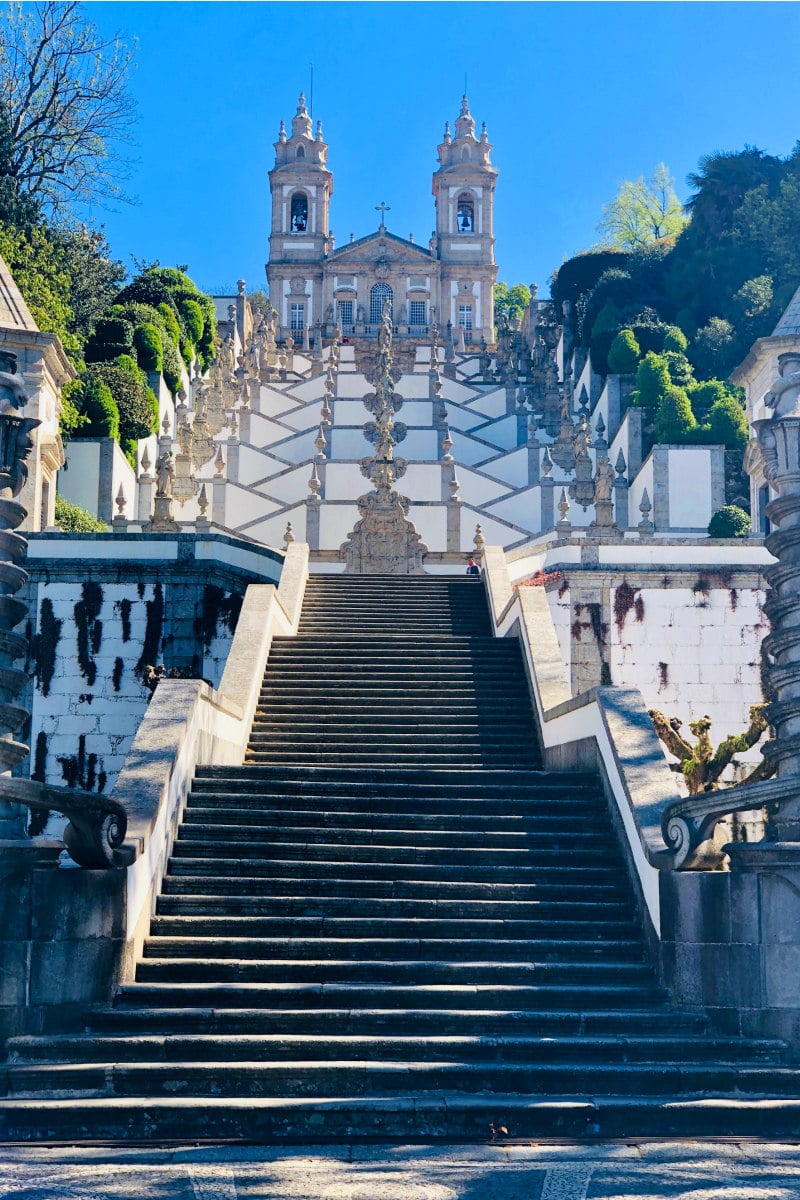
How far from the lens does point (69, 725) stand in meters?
17.9

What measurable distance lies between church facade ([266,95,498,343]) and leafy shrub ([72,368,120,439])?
40723 mm

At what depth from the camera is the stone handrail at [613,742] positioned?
944 cm

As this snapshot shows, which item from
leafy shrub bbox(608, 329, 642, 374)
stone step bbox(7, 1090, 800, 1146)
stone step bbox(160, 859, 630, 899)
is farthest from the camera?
leafy shrub bbox(608, 329, 642, 374)

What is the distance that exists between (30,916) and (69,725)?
32.3ft

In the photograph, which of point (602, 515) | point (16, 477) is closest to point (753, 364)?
point (602, 515)

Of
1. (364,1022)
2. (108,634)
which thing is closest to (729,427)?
(108,634)

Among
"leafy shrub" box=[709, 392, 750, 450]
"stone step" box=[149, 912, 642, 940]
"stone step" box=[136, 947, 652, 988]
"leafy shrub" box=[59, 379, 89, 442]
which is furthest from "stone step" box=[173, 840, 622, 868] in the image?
"leafy shrub" box=[709, 392, 750, 450]

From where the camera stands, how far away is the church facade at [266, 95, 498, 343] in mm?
73812

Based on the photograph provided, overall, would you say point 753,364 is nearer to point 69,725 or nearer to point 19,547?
point 69,725

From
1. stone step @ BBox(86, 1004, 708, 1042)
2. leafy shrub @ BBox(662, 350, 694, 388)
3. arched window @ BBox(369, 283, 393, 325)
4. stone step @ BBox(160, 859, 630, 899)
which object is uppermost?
arched window @ BBox(369, 283, 393, 325)

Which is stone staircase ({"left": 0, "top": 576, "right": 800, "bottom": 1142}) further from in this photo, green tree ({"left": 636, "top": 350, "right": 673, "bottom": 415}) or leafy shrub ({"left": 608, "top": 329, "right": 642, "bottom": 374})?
leafy shrub ({"left": 608, "top": 329, "right": 642, "bottom": 374})

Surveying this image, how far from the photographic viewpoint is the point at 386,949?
9203 millimetres

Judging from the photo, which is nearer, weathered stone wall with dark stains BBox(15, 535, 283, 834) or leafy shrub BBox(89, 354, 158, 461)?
weathered stone wall with dark stains BBox(15, 535, 283, 834)

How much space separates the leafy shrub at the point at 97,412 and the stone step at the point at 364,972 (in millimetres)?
23475
